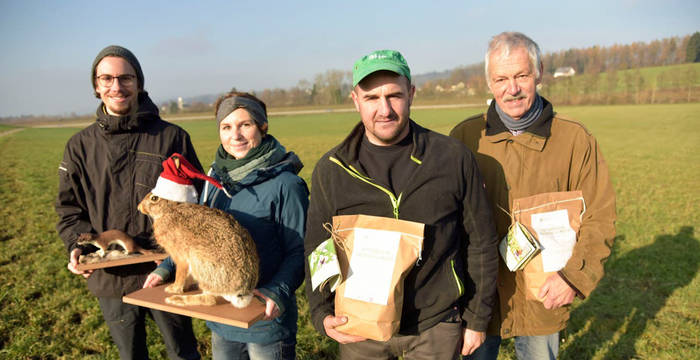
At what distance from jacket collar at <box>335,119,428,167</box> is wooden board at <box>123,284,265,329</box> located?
127 cm

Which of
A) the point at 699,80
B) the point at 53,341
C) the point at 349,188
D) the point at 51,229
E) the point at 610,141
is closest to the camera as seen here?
the point at 349,188

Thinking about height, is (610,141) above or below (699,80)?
below

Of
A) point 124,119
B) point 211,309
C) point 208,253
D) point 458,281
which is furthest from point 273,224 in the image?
point 124,119

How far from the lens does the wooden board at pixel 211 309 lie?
2545mm

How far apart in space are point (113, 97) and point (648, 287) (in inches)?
360

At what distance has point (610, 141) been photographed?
32625mm

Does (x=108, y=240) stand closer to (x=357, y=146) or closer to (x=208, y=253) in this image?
(x=208, y=253)

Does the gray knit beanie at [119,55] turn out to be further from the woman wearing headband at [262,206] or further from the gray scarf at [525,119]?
the gray scarf at [525,119]

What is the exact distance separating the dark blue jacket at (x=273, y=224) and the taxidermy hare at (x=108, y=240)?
47 cm

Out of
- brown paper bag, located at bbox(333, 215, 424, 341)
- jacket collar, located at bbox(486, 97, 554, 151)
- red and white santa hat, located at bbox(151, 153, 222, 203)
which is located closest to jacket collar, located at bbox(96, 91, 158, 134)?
red and white santa hat, located at bbox(151, 153, 222, 203)

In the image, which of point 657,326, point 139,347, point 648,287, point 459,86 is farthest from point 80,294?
point 459,86

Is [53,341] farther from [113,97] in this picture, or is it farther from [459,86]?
[459,86]

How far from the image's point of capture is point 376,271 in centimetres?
239

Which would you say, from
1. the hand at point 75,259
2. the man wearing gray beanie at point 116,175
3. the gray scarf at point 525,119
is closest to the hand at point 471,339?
the gray scarf at point 525,119
